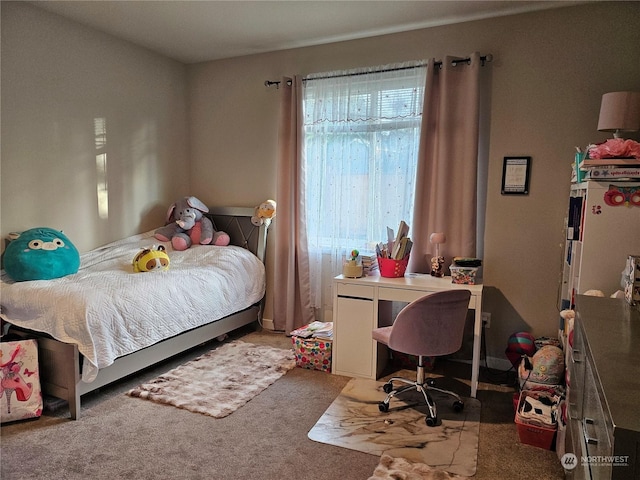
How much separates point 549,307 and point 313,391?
177 cm

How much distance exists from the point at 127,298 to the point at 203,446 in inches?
41.3

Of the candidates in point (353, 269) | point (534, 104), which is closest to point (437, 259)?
point (353, 269)

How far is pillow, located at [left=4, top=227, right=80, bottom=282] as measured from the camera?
2.81 m

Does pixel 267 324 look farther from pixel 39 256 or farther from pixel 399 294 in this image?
pixel 39 256

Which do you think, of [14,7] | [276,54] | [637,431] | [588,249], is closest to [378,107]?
[276,54]

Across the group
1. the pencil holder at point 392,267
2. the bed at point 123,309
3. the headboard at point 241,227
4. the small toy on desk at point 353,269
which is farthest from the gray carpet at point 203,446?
the headboard at point 241,227

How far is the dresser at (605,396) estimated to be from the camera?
34.0 inches

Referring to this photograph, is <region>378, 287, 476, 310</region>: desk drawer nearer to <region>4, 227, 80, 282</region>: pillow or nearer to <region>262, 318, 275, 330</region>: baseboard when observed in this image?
<region>262, 318, 275, 330</region>: baseboard

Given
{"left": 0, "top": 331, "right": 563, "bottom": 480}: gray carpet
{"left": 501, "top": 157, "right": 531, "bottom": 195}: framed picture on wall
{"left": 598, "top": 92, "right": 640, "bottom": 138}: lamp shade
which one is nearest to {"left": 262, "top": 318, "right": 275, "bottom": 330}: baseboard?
{"left": 0, "top": 331, "right": 563, "bottom": 480}: gray carpet

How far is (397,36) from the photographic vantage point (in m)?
3.52

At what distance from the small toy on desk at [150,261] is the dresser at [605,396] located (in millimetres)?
2712

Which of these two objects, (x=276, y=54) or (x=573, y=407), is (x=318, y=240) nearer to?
(x=276, y=54)

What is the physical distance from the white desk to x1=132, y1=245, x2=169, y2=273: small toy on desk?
1.33 meters

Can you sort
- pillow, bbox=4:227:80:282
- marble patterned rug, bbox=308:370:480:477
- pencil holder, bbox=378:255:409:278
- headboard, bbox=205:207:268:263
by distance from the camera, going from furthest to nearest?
headboard, bbox=205:207:268:263 → pencil holder, bbox=378:255:409:278 → pillow, bbox=4:227:80:282 → marble patterned rug, bbox=308:370:480:477
